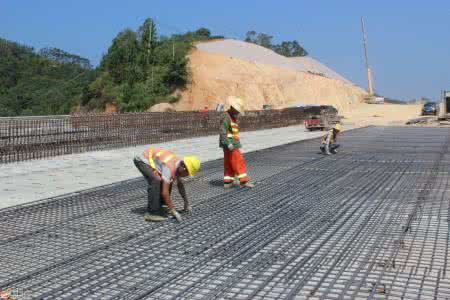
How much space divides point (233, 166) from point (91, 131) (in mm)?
6788

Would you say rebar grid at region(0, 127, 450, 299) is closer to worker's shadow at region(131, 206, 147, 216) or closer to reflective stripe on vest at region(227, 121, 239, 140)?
worker's shadow at region(131, 206, 147, 216)

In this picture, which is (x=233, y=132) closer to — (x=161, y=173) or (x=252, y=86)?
(x=161, y=173)

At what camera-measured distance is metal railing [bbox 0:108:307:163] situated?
11.1 m

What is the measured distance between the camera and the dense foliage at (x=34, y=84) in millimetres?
44594

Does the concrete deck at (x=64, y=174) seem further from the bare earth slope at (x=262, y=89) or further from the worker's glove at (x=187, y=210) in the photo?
the bare earth slope at (x=262, y=89)

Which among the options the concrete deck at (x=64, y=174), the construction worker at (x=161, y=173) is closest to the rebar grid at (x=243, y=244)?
the construction worker at (x=161, y=173)

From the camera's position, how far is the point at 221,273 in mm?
4000

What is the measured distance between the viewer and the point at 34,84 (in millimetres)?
51062

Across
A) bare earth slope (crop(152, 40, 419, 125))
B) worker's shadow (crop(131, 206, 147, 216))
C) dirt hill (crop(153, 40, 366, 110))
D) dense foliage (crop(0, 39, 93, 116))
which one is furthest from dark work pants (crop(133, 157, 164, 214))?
dense foliage (crop(0, 39, 93, 116))

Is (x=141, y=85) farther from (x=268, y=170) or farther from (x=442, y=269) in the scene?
(x=442, y=269)

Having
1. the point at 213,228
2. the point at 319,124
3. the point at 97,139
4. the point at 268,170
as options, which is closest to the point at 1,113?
the point at 319,124

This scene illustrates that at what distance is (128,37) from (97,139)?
31.5 meters

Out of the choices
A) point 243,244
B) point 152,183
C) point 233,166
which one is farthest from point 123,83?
point 243,244

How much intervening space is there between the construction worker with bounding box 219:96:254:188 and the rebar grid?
346 mm
